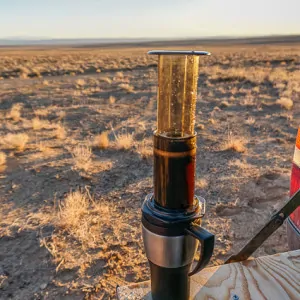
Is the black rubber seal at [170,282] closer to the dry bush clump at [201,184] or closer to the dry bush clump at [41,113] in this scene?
the dry bush clump at [201,184]

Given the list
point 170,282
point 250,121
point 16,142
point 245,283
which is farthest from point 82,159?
point 250,121

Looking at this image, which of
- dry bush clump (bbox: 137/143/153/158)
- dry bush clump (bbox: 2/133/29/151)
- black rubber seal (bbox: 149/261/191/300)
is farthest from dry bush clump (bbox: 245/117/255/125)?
black rubber seal (bbox: 149/261/191/300)

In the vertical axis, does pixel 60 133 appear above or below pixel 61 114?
above

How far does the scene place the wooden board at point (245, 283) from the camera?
158 centimetres

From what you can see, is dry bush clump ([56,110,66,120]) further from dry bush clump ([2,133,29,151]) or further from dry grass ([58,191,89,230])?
dry grass ([58,191,89,230])

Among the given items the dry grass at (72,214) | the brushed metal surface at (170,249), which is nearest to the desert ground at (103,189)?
the dry grass at (72,214)

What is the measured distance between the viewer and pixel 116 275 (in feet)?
10.0

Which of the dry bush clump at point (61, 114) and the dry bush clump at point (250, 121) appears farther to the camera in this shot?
the dry bush clump at point (61, 114)

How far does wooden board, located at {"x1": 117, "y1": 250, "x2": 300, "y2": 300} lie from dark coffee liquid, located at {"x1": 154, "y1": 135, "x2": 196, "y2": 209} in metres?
0.65

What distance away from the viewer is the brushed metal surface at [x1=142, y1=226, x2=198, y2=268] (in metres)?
1.21

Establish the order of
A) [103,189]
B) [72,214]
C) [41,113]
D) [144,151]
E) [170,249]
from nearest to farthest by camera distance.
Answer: [170,249], [72,214], [103,189], [144,151], [41,113]

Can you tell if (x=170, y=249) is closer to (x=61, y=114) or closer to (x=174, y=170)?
(x=174, y=170)

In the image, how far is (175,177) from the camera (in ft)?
3.78

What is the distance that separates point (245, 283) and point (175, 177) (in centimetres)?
86
